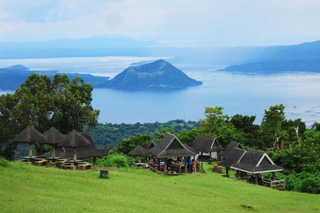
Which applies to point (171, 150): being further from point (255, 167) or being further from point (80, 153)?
point (80, 153)

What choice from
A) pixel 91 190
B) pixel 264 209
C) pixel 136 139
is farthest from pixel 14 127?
pixel 264 209

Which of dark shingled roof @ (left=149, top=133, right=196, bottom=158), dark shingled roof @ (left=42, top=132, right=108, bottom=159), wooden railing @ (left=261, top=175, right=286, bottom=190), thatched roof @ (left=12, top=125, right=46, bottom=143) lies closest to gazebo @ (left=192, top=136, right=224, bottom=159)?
dark shingled roof @ (left=149, top=133, right=196, bottom=158)

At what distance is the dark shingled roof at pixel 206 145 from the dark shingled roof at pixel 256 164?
12.5 meters

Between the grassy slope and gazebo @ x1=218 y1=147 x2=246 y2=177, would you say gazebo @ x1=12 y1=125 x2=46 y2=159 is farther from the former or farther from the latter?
gazebo @ x1=218 y1=147 x2=246 y2=177

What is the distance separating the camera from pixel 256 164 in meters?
26.0

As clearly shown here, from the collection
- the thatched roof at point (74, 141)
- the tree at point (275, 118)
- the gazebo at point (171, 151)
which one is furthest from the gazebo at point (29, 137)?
the tree at point (275, 118)

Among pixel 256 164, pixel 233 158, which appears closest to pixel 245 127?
pixel 233 158

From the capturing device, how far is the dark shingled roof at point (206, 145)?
40.1m

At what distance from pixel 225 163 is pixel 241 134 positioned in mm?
21487

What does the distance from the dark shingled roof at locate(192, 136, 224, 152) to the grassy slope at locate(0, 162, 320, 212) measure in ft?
59.4

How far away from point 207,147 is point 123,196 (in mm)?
26312

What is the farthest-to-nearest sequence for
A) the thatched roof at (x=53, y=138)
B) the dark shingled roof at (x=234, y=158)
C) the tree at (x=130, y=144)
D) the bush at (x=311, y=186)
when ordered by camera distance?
1. the tree at (x=130, y=144)
2. the dark shingled roof at (x=234, y=158)
3. the thatched roof at (x=53, y=138)
4. the bush at (x=311, y=186)

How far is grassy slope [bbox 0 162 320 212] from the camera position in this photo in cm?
1215

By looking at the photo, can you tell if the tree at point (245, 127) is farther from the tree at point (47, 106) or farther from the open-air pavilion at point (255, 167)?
the tree at point (47, 106)
